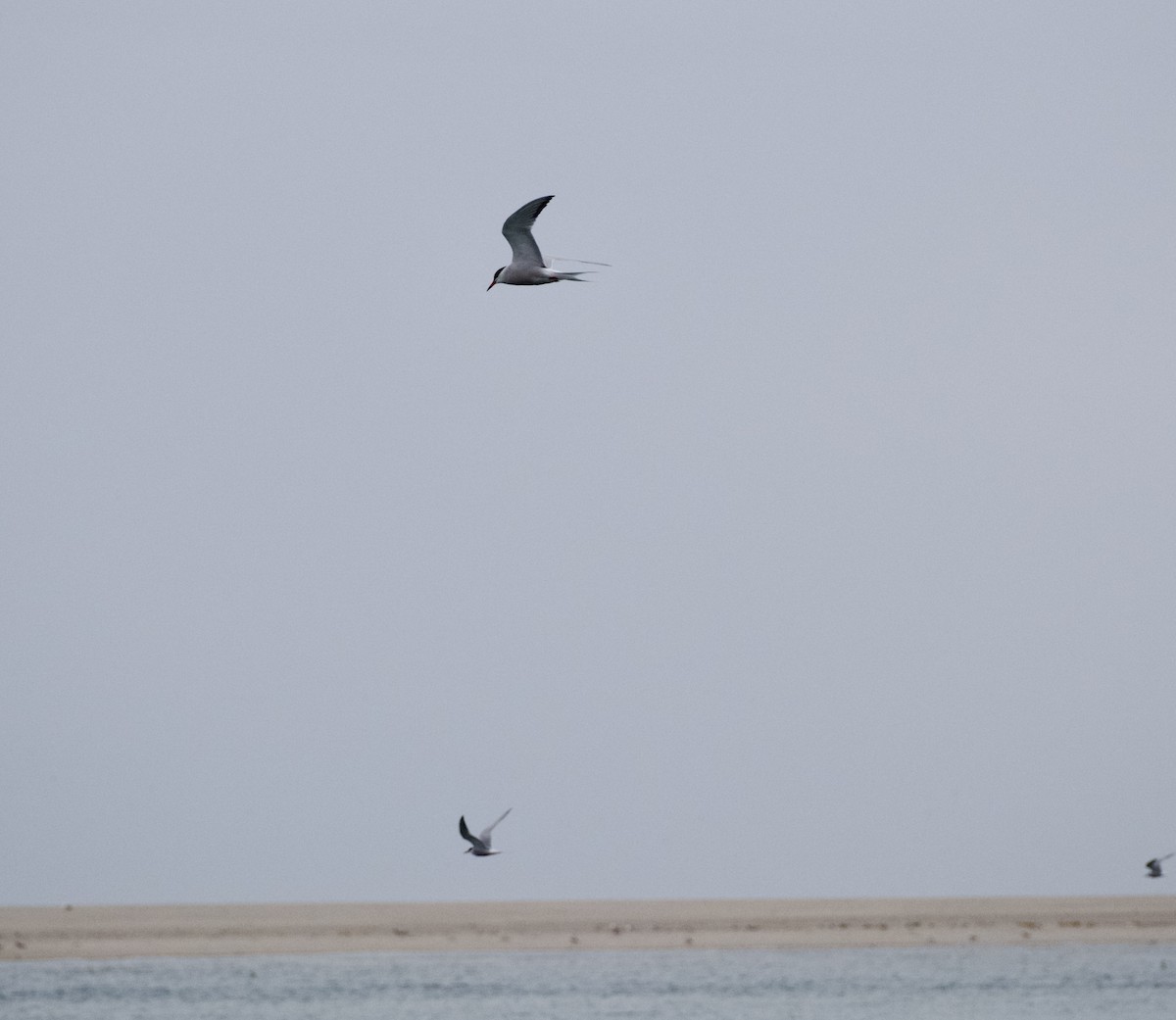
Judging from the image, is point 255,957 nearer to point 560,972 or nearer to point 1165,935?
point 560,972

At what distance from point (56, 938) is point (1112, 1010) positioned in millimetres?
31509

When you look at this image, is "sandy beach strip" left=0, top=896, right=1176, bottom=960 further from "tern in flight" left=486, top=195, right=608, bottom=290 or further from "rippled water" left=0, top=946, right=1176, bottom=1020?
"tern in flight" left=486, top=195, right=608, bottom=290

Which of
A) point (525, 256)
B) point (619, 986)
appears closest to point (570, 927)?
point (619, 986)

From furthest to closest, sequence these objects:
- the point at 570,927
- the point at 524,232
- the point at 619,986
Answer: the point at 570,927
the point at 619,986
the point at 524,232

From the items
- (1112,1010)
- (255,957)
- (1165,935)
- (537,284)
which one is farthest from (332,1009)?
(1165,935)

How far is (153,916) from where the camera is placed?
67.1 metres

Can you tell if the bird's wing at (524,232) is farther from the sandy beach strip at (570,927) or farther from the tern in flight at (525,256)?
the sandy beach strip at (570,927)

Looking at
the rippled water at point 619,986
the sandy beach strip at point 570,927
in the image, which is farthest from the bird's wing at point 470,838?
the sandy beach strip at point 570,927

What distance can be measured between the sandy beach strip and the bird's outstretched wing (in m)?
29.9

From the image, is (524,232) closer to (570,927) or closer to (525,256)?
(525,256)

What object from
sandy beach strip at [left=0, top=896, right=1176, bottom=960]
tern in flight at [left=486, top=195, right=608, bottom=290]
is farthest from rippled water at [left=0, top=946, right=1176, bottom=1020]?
tern in flight at [left=486, top=195, right=608, bottom=290]

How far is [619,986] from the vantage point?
42312 millimetres

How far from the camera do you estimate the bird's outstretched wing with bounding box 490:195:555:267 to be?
24.0 metres

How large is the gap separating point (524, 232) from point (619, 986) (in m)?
23.1
